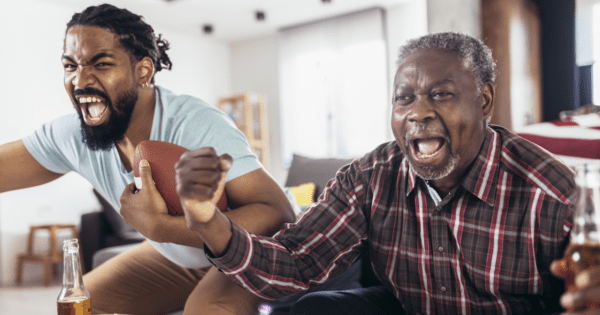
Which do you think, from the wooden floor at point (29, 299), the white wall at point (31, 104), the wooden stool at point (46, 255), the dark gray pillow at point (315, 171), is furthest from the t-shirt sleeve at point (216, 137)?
the white wall at point (31, 104)

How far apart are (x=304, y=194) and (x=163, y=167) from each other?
5.85 feet

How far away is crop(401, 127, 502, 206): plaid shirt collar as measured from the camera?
3.38 feet

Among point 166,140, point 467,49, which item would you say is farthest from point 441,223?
point 166,140

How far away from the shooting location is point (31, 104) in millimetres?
4426

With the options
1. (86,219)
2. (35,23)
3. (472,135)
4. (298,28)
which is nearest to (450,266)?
(472,135)

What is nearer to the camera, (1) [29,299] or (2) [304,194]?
(2) [304,194]

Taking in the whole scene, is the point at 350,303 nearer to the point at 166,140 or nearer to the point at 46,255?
the point at 166,140

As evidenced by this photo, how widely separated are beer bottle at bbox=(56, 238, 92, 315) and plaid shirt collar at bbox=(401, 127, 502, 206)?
830 mm

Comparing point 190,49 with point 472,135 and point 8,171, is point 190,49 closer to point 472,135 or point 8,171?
point 8,171

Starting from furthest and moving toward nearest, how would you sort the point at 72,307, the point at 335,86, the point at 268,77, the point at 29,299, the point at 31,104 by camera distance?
the point at 268,77
the point at 335,86
the point at 31,104
the point at 29,299
the point at 72,307

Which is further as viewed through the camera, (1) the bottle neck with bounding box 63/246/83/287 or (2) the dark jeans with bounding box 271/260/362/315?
(2) the dark jeans with bounding box 271/260/362/315

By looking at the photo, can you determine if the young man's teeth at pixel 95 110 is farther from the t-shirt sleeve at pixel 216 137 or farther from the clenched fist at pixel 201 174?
the clenched fist at pixel 201 174

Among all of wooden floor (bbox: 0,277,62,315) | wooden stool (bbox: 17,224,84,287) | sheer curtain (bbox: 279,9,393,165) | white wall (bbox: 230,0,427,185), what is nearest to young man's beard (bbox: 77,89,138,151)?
wooden floor (bbox: 0,277,62,315)

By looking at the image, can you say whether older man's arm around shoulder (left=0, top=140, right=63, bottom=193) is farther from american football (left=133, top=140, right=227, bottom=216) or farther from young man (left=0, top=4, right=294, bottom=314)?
american football (left=133, top=140, right=227, bottom=216)
